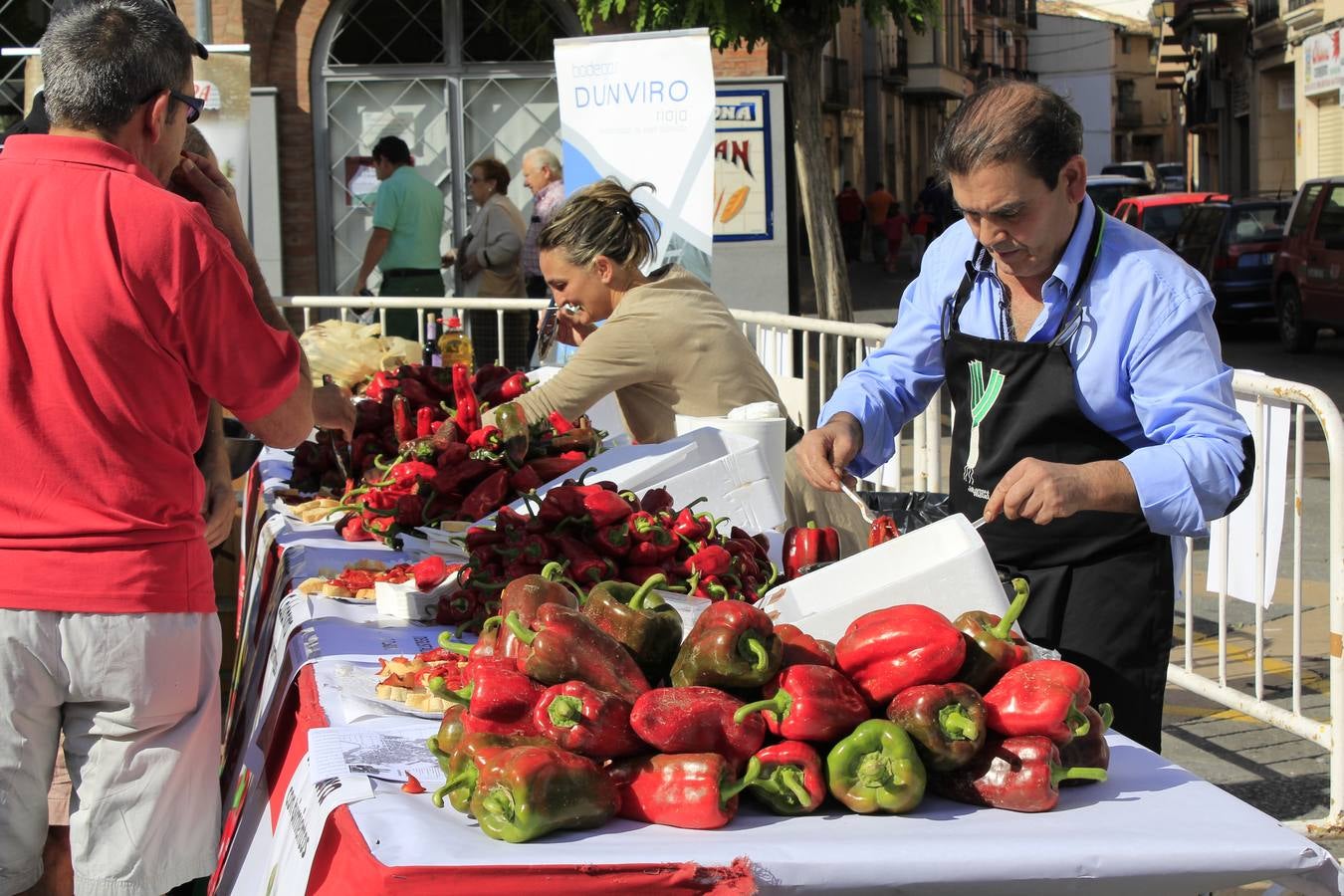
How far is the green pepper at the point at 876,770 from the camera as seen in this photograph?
207 centimetres

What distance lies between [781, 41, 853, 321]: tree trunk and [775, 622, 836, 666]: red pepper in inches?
463

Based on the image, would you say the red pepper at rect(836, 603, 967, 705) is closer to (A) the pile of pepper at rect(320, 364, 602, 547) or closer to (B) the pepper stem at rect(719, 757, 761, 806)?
(B) the pepper stem at rect(719, 757, 761, 806)

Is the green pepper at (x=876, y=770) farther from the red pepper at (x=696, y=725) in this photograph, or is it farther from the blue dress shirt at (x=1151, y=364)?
the blue dress shirt at (x=1151, y=364)

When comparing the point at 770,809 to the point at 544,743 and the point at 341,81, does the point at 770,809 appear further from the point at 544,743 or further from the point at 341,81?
the point at 341,81

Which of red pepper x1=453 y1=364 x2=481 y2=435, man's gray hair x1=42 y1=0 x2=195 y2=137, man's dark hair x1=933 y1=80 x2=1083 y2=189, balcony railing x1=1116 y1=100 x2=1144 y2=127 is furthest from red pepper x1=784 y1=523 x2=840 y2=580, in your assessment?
balcony railing x1=1116 y1=100 x2=1144 y2=127

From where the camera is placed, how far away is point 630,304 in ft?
15.7

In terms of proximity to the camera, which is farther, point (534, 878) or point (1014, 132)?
point (1014, 132)

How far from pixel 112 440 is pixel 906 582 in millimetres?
1399

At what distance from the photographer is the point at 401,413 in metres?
4.73

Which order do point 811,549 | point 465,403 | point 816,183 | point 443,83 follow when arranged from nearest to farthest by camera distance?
point 811,549
point 465,403
point 816,183
point 443,83

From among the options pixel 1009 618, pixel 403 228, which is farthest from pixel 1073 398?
pixel 403 228

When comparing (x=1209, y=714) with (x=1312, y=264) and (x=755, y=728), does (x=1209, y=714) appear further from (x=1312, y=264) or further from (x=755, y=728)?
(x=1312, y=264)

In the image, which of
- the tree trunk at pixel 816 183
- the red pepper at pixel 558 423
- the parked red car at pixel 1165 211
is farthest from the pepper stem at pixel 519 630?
the parked red car at pixel 1165 211

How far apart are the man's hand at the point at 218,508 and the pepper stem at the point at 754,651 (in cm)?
155
